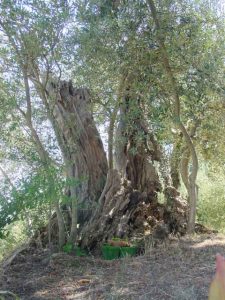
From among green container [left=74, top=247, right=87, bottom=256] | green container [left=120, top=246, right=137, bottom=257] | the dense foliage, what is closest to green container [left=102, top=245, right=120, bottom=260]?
green container [left=120, top=246, right=137, bottom=257]

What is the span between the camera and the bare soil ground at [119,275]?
15.3ft

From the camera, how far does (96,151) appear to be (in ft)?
28.0

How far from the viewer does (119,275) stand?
555 cm

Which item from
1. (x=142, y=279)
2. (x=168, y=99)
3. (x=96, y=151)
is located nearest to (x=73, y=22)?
(x=168, y=99)

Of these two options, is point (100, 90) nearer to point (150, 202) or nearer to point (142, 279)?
point (150, 202)

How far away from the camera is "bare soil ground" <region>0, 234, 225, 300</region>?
4.65 m

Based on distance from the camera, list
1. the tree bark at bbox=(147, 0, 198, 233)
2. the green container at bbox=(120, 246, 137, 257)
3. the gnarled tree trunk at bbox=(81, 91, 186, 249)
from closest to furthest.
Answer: the tree bark at bbox=(147, 0, 198, 233), the green container at bbox=(120, 246, 137, 257), the gnarled tree trunk at bbox=(81, 91, 186, 249)

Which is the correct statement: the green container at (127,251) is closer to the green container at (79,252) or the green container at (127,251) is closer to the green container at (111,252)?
the green container at (111,252)

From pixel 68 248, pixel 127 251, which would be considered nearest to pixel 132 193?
pixel 127 251

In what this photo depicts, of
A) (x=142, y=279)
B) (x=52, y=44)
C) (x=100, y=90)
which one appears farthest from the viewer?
(x=100, y=90)

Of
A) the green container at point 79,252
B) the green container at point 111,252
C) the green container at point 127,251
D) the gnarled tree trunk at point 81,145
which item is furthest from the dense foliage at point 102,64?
the green container at point 127,251

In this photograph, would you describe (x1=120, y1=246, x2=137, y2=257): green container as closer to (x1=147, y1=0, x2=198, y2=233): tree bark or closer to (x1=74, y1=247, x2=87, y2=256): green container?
(x1=74, y1=247, x2=87, y2=256): green container

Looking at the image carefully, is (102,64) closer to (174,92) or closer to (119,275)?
(174,92)

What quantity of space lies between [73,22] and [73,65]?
0.75 m
